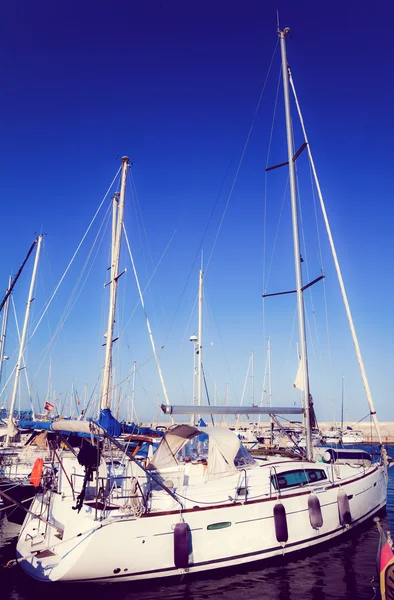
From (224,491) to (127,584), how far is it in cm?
333

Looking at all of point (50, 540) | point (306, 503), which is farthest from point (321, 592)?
point (50, 540)

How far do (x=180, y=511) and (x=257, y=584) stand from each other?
8.70 ft

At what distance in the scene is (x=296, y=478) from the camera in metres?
12.4

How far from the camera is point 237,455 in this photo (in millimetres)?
12453

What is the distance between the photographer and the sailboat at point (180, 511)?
902 cm

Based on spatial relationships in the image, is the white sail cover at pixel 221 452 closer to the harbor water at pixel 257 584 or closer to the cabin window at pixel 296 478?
the cabin window at pixel 296 478

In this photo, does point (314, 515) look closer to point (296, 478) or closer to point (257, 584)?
point (296, 478)

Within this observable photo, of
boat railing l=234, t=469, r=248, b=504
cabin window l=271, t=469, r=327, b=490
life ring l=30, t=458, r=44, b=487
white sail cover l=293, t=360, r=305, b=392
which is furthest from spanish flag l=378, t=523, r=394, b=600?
life ring l=30, t=458, r=44, b=487

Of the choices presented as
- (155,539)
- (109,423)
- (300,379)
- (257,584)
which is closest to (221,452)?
(155,539)

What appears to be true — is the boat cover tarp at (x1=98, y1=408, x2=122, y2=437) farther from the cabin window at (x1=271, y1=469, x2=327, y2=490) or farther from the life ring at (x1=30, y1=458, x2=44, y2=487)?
the cabin window at (x1=271, y1=469, x2=327, y2=490)

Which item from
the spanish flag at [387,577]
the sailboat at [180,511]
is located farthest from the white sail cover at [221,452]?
the spanish flag at [387,577]

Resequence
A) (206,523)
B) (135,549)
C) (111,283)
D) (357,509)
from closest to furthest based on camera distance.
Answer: (135,549) → (206,523) → (357,509) → (111,283)

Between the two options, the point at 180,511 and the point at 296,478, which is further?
the point at 296,478

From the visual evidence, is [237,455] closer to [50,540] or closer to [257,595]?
[257,595]
